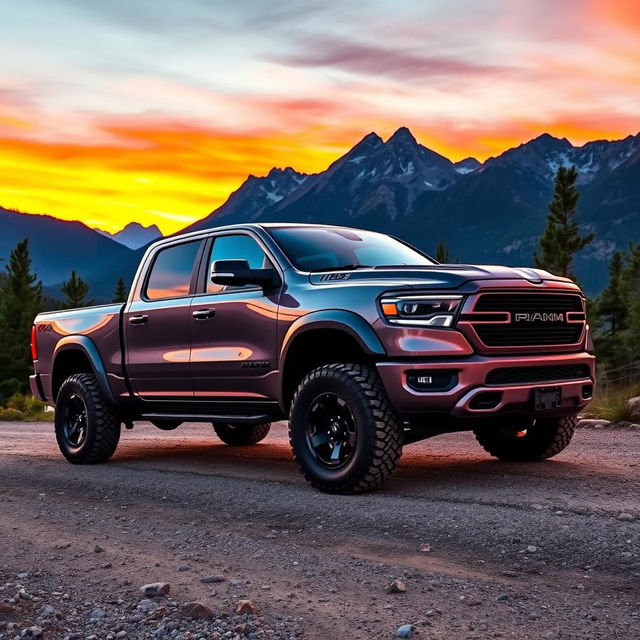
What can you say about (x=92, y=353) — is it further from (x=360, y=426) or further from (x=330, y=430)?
(x=360, y=426)

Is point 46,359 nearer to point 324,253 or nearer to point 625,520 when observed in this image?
point 324,253

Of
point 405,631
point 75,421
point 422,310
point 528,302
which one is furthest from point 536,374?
point 75,421

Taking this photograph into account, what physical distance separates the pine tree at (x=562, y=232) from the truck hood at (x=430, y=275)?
4626 centimetres

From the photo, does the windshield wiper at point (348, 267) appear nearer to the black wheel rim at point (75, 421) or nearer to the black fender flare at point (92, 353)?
the black fender flare at point (92, 353)

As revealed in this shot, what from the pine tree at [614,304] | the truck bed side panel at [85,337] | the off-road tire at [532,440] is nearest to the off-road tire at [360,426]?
the off-road tire at [532,440]

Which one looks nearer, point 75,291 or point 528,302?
point 528,302

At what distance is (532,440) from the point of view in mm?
7551

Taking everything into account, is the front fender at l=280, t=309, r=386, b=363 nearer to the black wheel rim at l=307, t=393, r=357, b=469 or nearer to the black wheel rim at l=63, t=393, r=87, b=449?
the black wheel rim at l=307, t=393, r=357, b=469

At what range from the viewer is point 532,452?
758cm

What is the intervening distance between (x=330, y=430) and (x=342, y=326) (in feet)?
2.54

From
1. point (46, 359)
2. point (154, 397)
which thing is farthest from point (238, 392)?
point (46, 359)

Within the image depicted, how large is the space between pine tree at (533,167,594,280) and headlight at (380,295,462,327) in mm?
46887

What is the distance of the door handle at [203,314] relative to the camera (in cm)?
743

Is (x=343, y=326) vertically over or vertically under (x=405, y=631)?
over
